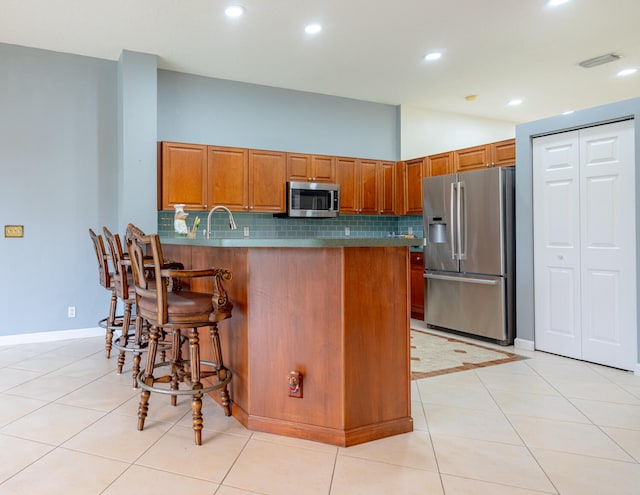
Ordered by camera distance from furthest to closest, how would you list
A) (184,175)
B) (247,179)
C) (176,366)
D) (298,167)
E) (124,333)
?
(298,167) → (247,179) → (184,175) → (124,333) → (176,366)

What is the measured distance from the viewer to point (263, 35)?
4.22 metres

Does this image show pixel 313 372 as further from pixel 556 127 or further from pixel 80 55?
pixel 80 55

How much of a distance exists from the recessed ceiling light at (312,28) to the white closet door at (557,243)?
2251 millimetres

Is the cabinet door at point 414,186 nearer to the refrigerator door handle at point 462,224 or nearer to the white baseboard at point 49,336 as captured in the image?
the refrigerator door handle at point 462,224

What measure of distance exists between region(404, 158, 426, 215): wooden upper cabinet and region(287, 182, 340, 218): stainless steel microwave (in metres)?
1.10

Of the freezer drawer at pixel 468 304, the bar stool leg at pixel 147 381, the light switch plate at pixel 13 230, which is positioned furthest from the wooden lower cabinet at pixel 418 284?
the light switch plate at pixel 13 230

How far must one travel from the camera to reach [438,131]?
6848 millimetres

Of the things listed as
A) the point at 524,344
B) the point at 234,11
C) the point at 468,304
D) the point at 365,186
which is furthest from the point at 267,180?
the point at 524,344

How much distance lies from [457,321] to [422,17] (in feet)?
9.91

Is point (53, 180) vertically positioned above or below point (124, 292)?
above

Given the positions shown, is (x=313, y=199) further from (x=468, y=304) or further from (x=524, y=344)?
(x=524, y=344)

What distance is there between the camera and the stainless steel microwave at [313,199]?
5520 mm

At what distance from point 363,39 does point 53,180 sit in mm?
3433

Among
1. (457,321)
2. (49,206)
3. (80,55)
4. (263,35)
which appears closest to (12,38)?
(80,55)
